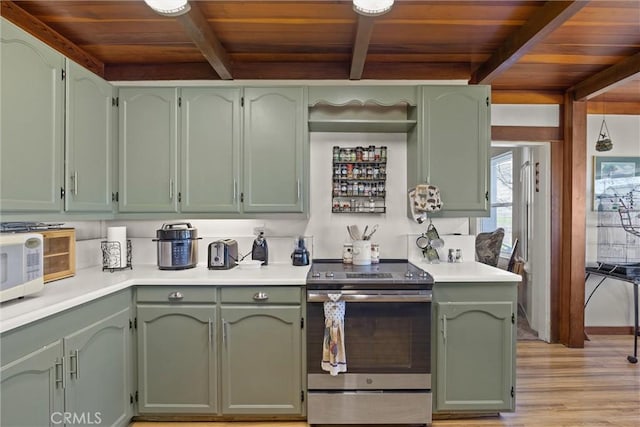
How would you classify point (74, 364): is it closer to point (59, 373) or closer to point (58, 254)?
point (59, 373)

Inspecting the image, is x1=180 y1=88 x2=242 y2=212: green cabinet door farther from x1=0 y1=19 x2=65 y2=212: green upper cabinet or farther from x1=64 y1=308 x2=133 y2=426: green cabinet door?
x1=64 y1=308 x2=133 y2=426: green cabinet door

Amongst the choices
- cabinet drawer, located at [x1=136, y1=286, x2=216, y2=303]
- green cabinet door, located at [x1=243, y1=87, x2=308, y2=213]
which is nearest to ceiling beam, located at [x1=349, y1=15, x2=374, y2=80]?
green cabinet door, located at [x1=243, y1=87, x2=308, y2=213]

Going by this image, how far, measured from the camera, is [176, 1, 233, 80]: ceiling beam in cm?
190

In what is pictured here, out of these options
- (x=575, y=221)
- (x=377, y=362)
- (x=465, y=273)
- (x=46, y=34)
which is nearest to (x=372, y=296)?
(x=377, y=362)

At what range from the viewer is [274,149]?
240 centimetres

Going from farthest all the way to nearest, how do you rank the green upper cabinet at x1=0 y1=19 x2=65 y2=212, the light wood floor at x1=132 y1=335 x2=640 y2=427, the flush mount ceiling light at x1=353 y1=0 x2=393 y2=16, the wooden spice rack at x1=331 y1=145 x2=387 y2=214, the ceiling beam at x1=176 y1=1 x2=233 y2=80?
1. the wooden spice rack at x1=331 y1=145 x2=387 y2=214
2. the light wood floor at x1=132 y1=335 x2=640 y2=427
3. the ceiling beam at x1=176 y1=1 x2=233 y2=80
4. the flush mount ceiling light at x1=353 y1=0 x2=393 y2=16
5. the green upper cabinet at x1=0 y1=19 x2=65 y2=212

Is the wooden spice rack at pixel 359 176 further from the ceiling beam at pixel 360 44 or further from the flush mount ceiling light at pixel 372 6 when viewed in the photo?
the flush mount ceiling light at pixel 372 6

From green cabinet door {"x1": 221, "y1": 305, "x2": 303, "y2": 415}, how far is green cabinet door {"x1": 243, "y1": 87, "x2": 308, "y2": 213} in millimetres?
709

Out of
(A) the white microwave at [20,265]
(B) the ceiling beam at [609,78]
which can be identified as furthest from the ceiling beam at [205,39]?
(B) the ceiling beam at [609,78]

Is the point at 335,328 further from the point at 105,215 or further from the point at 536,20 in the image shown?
the point at 536,20

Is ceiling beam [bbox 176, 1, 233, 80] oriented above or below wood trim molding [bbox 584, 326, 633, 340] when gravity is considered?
above

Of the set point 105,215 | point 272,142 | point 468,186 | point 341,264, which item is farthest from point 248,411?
point 468,186

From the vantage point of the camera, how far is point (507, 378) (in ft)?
6.95

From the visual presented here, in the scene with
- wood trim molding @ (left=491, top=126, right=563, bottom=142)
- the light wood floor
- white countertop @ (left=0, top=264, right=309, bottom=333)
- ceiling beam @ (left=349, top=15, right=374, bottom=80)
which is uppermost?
ceiling beam @ (left=349, top=15, right=374, bottom=80)
